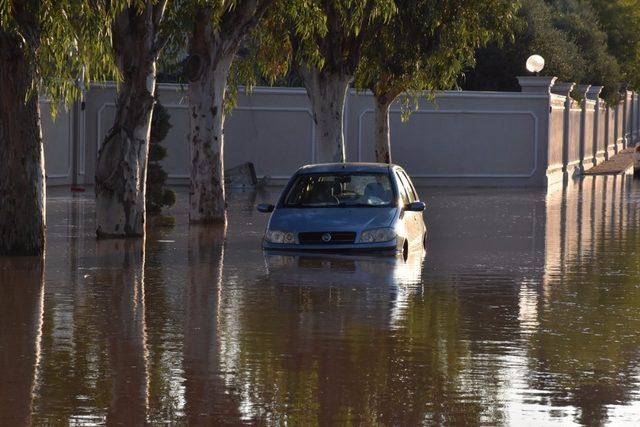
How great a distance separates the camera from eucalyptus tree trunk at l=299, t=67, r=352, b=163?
2858 centimetres

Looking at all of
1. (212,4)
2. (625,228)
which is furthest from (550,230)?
(212,4)

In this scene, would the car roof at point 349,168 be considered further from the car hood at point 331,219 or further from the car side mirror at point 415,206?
the car hood at point 331,219

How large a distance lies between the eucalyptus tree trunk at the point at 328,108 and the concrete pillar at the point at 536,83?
15767 millimetres

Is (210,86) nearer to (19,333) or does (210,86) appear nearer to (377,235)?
(377,235)

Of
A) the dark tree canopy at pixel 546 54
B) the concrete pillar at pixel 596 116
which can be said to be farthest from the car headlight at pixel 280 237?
the concrete pillar at pixel 596 116

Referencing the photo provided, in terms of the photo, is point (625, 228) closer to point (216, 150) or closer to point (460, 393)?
point (216, 150)

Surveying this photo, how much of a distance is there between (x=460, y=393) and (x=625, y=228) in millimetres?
17481

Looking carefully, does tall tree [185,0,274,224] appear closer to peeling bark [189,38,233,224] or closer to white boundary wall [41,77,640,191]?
peeling bark [189,38,233,224]

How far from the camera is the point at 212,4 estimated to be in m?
23.5

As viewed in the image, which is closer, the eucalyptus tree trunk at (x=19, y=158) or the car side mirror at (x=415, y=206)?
the eucalyptus tree trunk at (x=19, y=158)

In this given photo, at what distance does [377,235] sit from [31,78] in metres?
4.73

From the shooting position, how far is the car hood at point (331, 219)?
19.5 metres

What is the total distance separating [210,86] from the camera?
25.3 m

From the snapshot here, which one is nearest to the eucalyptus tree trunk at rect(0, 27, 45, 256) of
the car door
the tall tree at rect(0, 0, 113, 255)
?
the tall tree at rect(0, 0, 113, 255)
